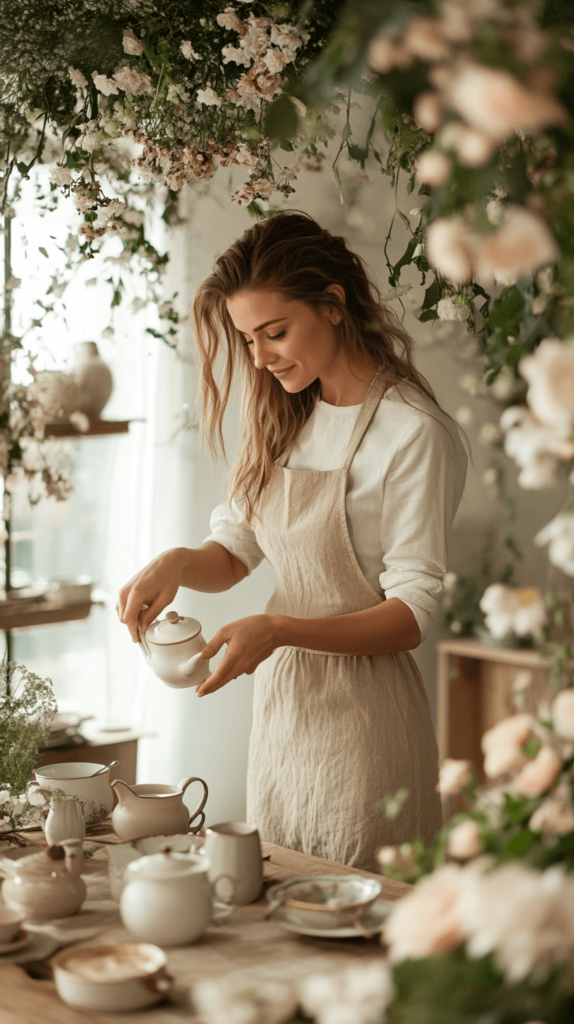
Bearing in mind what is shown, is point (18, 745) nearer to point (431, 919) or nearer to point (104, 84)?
point (431, 919)

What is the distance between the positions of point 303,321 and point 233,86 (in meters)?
0.45

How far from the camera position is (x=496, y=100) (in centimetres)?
56

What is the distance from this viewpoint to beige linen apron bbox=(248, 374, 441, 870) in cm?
180

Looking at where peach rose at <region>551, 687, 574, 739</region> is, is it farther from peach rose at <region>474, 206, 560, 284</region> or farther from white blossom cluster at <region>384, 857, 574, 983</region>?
peach rose at <region>474, 206, 560, 284</region>

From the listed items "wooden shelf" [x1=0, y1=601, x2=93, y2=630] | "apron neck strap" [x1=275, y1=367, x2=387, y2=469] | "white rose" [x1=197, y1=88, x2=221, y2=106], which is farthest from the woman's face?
"wooden shelf" [x1=0, y1=601, x2=93, y2=630]

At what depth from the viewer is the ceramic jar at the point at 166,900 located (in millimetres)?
1102

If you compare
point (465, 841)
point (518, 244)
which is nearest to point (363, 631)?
point (465, 841)

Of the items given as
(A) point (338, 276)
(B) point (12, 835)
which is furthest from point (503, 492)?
(B) point (12, 835)

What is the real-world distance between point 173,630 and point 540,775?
0.89 metres

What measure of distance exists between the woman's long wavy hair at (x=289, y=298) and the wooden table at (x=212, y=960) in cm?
97

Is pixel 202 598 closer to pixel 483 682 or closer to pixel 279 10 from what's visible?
pixel 483 682

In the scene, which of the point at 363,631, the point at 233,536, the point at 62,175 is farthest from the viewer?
the point at 233,536

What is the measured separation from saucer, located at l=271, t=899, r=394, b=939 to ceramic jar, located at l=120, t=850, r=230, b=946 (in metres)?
0.10

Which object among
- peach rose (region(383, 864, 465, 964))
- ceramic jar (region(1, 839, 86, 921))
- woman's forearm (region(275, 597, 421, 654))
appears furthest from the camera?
woman's forearm (region(275, 597, 421, 654))
